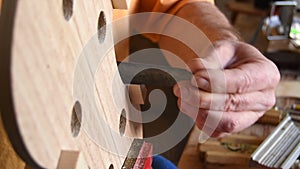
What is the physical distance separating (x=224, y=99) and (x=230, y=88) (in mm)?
16

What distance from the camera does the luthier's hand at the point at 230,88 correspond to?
19.8 inches

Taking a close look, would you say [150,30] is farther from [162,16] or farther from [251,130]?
[251,130]

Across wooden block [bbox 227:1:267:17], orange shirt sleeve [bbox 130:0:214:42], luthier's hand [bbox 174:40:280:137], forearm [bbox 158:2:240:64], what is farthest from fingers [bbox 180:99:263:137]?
wooden block [bbox 227:1:267:17]

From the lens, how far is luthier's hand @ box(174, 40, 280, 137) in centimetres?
50

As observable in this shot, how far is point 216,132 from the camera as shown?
2.04 feet

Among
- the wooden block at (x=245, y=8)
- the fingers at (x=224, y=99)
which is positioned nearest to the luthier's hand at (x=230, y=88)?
the fingers at (x=224, y=99)

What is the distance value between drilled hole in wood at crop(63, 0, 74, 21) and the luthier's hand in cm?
21

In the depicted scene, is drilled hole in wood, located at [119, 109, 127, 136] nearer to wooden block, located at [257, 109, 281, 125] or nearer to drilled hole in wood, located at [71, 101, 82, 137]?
drilled hole in wood, located at [71, 101, 82, 137]

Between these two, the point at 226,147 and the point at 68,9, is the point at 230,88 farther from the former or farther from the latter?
the point at 68,9

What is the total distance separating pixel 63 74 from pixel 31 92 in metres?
0.04

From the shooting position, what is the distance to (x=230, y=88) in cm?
55

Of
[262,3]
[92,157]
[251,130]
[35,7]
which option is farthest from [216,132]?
[262,3]

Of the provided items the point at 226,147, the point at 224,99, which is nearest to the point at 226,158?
the point at 226,147

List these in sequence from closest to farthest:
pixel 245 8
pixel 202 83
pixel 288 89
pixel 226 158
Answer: pixel 202 83, pixel 226 158, pixel 288 89, pixel 245 8
